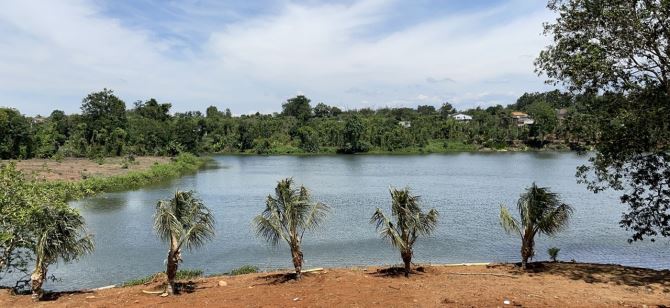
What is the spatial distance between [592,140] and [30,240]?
670 inches

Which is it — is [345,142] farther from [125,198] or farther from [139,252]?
[139,252]

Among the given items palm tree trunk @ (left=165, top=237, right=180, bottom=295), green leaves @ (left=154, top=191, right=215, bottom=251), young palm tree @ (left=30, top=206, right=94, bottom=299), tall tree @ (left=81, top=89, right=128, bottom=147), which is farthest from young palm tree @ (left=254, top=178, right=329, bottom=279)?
tall tree @ (left=81, top=89, right=128, bottom=147)

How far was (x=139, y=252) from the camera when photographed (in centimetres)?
2406

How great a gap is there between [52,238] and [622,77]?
16.8 meters

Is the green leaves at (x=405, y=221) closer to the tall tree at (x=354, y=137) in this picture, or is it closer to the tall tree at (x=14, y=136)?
the tall tree at (x=14, y=136)

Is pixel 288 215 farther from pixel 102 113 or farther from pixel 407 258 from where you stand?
pixel 102 113

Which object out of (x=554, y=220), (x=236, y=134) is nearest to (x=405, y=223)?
(x=554, y=220)

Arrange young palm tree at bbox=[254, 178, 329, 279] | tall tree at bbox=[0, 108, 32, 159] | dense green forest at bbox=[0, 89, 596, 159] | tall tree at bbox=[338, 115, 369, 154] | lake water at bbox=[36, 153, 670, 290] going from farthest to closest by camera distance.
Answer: tall tree at bbox=[338, 115, 369, 154], dense green forest at bbox=[0, 89, 596, 159], tall tree at bbox=[0, 108, 32, 159], lake water at bbox=[36, 153, 670, 290], young palm tree at bbox=[254, 178, 329, 279]

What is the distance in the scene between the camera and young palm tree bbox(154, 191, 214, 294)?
13922mm

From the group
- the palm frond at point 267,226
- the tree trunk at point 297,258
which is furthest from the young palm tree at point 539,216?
the palm frond at point 267,226

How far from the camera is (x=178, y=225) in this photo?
46.0ft

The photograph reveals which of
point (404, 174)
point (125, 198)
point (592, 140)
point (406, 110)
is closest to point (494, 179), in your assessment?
point (404, 174)

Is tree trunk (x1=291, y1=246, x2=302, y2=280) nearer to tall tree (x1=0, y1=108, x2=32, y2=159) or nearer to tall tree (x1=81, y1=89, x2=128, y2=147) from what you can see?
tall tree (x1=0, y1=108, x2=32, y2=159)

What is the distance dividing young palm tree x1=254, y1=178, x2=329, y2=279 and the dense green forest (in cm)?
6844
